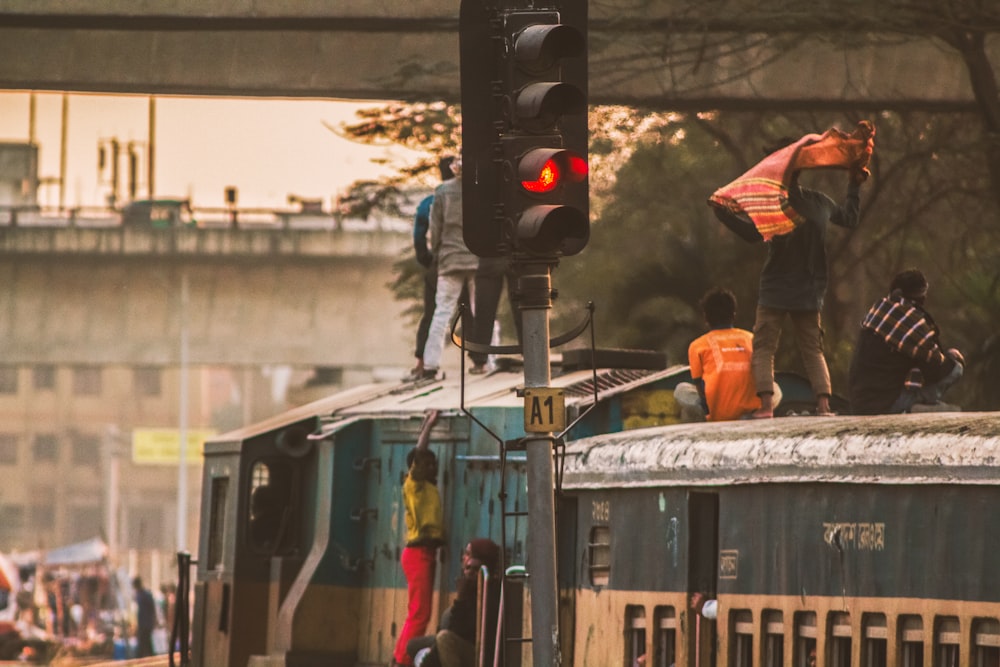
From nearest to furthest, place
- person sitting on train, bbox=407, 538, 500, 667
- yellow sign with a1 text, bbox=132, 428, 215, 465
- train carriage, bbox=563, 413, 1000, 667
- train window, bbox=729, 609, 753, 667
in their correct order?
train carriage, bbox=563, 413, 1000, 667 → train window, bbox=729, 609, 753, 667 → person sitting on train, bbox=407, 538, 500, 667 → yellow sign with a1 text, bbox=132, 428, 215, 465

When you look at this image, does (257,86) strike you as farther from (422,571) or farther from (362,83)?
(422,571)

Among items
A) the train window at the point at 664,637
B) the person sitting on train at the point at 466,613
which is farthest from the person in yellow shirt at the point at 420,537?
the train window at the point at 664,637

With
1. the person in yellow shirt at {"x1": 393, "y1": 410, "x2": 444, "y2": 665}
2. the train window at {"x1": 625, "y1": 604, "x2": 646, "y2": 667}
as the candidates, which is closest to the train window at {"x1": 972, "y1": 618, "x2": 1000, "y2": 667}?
the train window at {"x1": 625, "y1": 604, "x2": 646, "y2": 667}

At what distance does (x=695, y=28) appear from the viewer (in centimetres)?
2339

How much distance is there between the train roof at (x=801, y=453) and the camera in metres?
9.78

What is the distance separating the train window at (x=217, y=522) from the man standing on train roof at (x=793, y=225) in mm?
6399

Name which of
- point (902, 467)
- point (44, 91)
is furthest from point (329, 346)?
point (902, 467)

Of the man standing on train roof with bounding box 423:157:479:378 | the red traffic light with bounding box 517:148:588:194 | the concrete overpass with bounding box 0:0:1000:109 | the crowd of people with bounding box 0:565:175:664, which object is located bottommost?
the crowd of people with bounding box 0:565:175:664

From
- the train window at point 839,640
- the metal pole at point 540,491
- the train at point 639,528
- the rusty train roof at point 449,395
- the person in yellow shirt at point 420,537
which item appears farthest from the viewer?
the person in yellow shirt at point 420,537

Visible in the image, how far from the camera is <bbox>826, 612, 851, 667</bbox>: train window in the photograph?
10312 mm

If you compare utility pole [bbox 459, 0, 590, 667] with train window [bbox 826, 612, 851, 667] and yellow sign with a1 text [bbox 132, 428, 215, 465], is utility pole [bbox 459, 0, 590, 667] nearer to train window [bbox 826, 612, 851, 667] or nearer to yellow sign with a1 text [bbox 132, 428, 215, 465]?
train window [bbox 826, 612, 851, 667]

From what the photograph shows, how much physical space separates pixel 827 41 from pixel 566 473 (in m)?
11.6

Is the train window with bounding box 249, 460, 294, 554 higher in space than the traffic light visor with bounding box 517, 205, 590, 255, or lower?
lower

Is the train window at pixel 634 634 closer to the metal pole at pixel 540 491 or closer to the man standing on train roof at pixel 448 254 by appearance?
the metal pole at pixel 540 491
